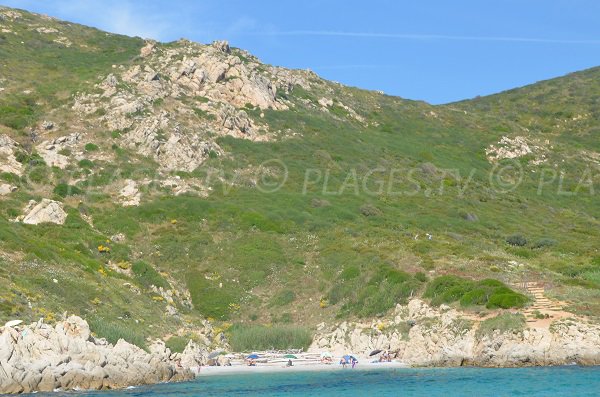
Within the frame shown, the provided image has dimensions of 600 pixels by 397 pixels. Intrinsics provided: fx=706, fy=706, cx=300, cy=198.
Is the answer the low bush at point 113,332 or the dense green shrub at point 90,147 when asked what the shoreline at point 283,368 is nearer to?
the low bush at point 113,332

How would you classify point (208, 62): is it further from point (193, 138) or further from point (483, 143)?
point (483, 143)

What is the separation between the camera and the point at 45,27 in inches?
5782

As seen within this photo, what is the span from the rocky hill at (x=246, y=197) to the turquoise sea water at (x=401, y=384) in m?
9.27

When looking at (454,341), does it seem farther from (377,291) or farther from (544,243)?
(544,243)

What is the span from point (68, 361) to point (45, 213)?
36888 mm

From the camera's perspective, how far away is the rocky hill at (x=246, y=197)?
205 feet

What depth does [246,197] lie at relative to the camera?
302 feet

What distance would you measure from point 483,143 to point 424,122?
49.5 feet

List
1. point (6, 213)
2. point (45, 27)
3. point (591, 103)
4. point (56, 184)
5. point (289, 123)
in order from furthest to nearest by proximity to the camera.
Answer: point (591, 103) → point (45, 27) → point (289, 123) → point (56, 184) → point (6, 213)

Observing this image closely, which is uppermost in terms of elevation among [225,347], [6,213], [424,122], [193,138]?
[424,122]

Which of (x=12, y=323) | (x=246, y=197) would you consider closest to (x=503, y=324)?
(x=12, y=323)

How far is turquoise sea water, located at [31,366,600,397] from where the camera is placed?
38.7 meters

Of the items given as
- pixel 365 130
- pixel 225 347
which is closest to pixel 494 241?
pixel 225 347

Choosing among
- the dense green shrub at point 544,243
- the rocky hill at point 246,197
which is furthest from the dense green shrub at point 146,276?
the dense green shrub at point 544,243
